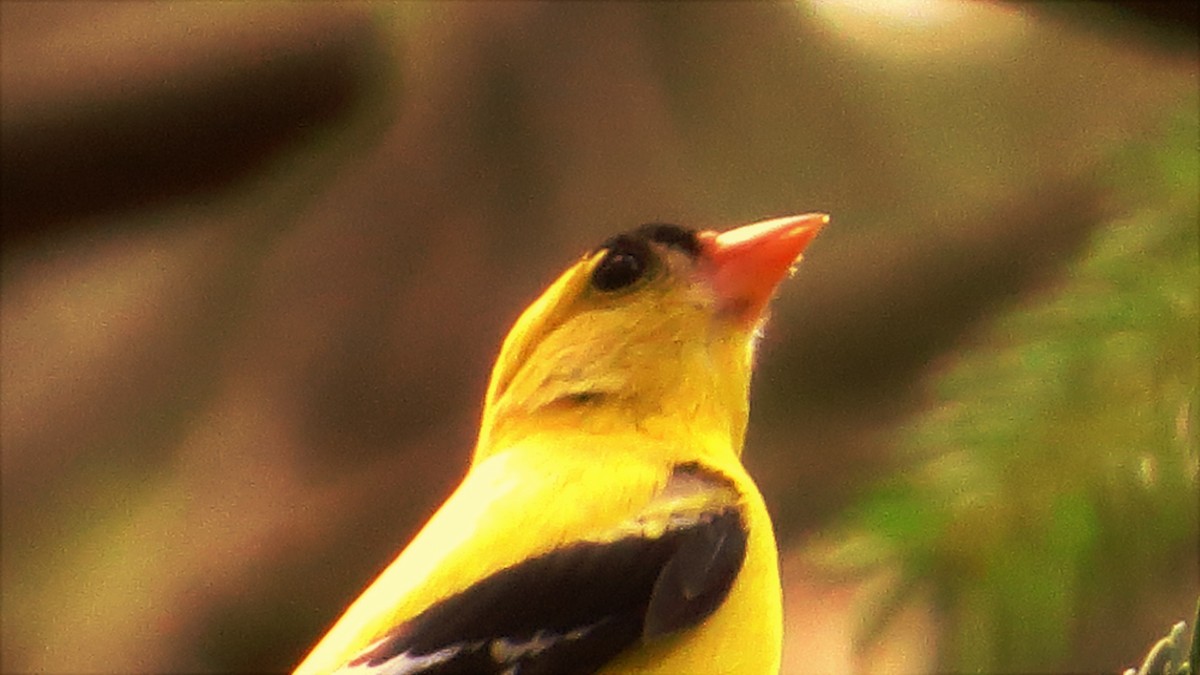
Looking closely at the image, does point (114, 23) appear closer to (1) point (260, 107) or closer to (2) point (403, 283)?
(1) point (260, 107)

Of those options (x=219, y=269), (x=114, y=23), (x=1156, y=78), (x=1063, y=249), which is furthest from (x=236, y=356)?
(x=1156, y=78)

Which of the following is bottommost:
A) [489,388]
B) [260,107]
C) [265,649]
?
[265,649]

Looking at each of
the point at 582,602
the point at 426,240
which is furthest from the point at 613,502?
the point at 426,240

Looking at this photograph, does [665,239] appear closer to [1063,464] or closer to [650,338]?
[650,338]

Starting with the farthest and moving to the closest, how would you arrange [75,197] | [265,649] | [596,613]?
[75,197] → [265,649] → [596,613]

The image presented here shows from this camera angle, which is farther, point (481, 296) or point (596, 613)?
point (481, 296)

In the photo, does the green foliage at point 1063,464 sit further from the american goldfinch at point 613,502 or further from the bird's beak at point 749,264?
the bird's beak at point 749,264

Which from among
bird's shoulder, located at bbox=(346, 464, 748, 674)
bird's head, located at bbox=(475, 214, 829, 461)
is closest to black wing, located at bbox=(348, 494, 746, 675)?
bird's shoulder, located at bbox=(346, 464, 748, 674)
